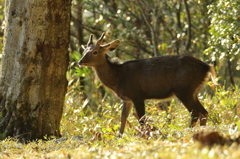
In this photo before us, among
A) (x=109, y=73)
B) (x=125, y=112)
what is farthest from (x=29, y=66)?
(x=125, y=112)

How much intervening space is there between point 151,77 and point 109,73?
2.89 ft

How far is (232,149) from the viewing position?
290 centimetres

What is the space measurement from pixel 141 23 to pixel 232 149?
39.5 ft

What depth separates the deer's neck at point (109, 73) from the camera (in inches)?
321

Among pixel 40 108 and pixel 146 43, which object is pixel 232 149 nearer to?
pixel 40 108

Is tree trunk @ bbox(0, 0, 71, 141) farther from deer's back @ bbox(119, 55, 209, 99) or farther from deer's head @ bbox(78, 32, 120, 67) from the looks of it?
deer's back @ bbox(119, 55, 209, 99)

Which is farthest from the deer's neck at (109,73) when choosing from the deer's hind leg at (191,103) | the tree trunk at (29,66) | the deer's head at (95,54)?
the tree trunk at (29,66)

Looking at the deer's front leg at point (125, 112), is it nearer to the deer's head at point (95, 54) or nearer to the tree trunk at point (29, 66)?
the deer's head at point (95, 54)

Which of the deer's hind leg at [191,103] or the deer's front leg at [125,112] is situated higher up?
the deer's hind leg at [191,103]

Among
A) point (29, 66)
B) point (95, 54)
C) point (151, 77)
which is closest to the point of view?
point (29, 66)

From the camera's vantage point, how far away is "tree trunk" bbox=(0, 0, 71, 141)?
20.8 feet

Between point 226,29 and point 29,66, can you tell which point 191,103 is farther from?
point 29,66

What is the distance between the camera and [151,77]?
7812mm

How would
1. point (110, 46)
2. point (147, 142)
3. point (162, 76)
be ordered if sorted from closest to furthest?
1. point (147, 142)
2. point (162, 76)
3. point (110, 46)
